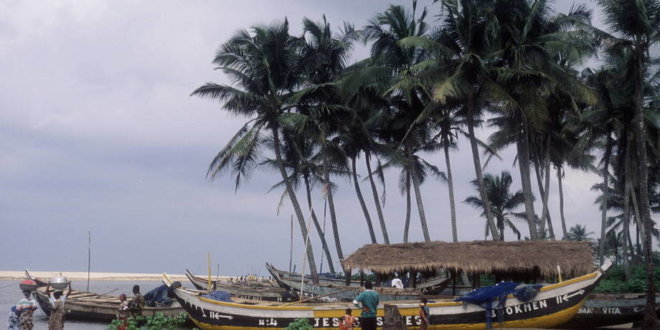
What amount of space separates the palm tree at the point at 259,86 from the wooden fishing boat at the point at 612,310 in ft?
39.8

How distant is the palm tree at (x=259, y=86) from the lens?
2869cm

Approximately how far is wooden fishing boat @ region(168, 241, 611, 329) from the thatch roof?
0.11 feet

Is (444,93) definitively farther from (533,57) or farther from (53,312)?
(53,312)

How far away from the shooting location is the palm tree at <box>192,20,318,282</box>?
1129 inches

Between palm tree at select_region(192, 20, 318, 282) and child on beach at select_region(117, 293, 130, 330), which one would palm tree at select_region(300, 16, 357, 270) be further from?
child on beach at select_region(117, 293, 130, 330)

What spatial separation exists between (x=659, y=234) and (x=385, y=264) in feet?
134

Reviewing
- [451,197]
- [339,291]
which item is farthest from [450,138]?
[339,291]

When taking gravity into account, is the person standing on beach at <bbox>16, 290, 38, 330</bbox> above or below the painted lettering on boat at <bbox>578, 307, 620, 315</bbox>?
above

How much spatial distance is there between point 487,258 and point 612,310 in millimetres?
4124

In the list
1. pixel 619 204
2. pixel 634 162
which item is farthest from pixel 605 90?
pixel 619 204

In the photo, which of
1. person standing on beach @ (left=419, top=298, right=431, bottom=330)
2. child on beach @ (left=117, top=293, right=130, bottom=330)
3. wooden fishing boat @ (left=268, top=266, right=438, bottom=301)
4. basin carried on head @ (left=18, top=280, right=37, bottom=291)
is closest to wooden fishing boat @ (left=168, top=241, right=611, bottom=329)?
person standing on beach @ (left=419, top=298, right=431, bottom=330)

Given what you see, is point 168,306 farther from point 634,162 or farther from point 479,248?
point 634,162

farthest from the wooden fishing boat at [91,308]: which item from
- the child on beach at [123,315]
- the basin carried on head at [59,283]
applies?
the child on beach at [123,315]

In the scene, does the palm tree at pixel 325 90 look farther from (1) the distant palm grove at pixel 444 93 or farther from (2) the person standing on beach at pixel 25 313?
(2) the person standing on beach at pixel 25 313
